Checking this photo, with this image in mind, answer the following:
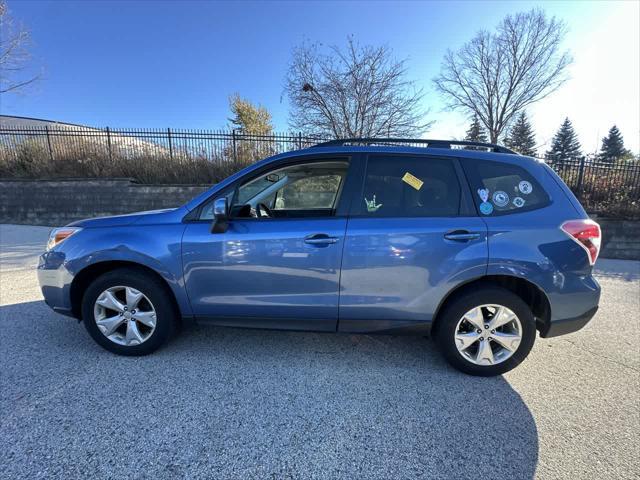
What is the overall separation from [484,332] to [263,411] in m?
1.78

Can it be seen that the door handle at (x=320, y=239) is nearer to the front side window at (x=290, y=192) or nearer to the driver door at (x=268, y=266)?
the driver door at (x=268, y=266)

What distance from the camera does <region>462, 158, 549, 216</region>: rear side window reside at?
2494 mm

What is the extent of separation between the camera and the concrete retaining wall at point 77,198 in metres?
10.2

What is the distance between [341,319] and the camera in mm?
2629

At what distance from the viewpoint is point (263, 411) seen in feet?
7.23

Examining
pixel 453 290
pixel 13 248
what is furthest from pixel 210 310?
pixel 13 248

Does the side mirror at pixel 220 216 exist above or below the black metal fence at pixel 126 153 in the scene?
below

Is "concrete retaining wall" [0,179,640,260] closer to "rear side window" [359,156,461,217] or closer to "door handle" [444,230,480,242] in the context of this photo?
"rear side window" [359,156,461,217]

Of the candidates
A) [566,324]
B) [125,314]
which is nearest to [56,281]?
[125,314]

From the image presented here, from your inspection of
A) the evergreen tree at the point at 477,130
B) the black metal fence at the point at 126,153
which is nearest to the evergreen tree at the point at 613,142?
the evergreen tree at the point at 477,130

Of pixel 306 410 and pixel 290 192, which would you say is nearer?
pixel 306 410

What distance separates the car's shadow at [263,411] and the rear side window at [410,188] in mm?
1341

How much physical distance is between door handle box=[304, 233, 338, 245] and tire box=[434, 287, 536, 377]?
3.55 ft

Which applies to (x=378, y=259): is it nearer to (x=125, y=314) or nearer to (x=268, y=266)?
(x=268, y=266)
